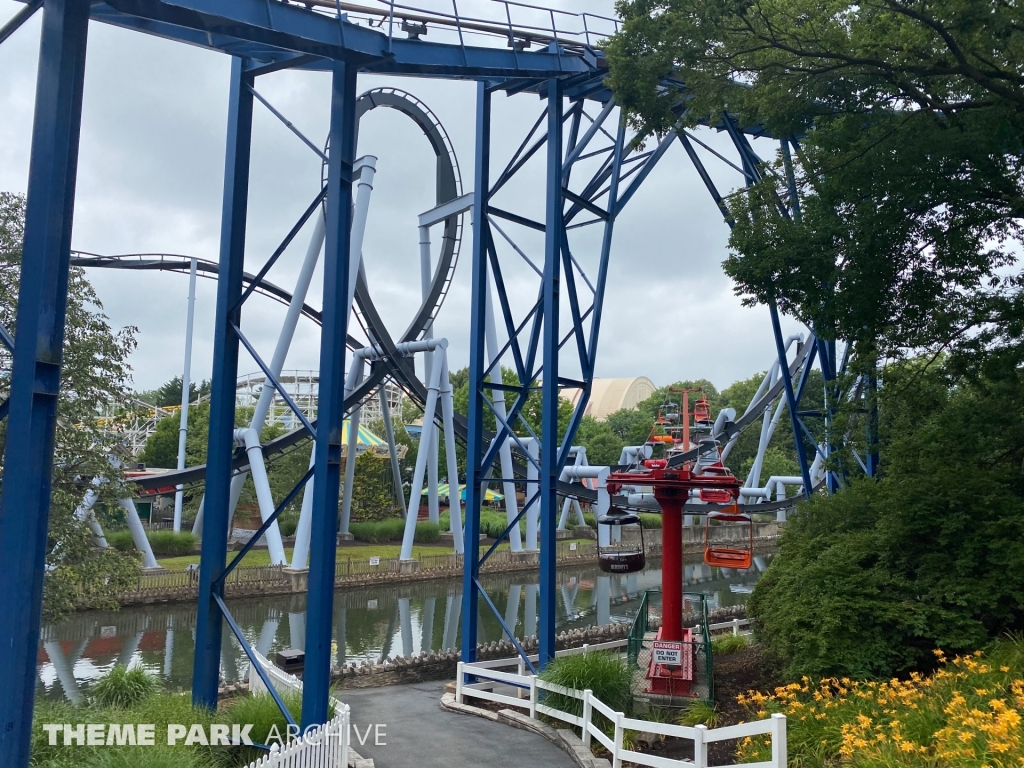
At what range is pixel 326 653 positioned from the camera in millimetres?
6988

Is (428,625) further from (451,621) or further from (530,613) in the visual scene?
(530,613)

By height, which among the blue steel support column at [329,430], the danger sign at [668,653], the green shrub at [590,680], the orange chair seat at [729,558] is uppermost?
the blue steel support column at [329,430]

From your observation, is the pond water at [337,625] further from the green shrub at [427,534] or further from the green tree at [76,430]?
the green shrub at [427,534]

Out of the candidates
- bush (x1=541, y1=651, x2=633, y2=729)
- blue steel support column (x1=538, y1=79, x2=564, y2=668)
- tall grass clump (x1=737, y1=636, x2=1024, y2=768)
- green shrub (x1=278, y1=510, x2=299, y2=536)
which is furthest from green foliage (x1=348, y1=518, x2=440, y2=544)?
tall grass clump (x1=737, y1=636, x2=1024, y2=768)

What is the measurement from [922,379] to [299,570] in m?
17.8

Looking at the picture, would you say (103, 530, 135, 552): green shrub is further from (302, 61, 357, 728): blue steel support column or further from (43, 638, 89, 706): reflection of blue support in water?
(302, 61, 357, 728): blue steel support column

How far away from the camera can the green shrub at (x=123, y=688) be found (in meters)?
9.08

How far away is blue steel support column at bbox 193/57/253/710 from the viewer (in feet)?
25.0

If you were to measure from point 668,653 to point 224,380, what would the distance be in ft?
19.6

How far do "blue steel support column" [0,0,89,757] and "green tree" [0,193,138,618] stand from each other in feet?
19.3

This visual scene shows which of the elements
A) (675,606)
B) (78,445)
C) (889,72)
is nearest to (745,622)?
(675,606)

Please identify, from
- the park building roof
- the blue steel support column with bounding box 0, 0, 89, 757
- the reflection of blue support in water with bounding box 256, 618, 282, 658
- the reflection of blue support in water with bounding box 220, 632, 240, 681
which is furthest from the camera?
the park building roof

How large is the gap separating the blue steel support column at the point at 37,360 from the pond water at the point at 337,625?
9.38 metres

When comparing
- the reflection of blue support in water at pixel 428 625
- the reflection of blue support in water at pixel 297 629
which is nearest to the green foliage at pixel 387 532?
the reflection of blue support in water at pixel 428 625
